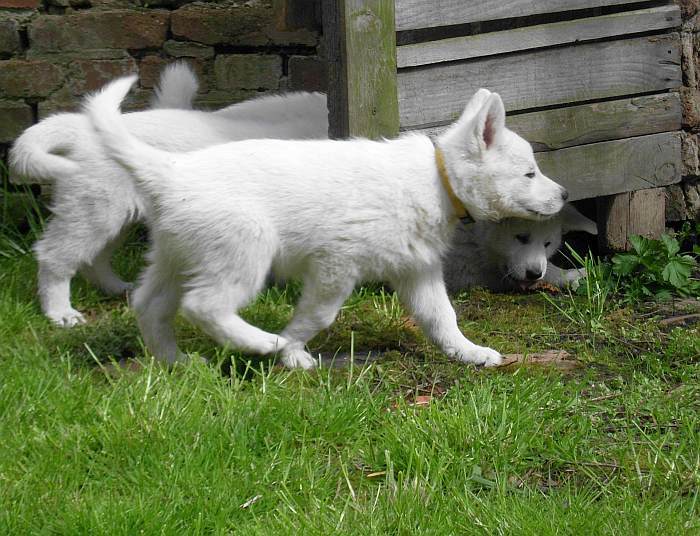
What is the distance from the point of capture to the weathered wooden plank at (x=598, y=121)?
15.4ft

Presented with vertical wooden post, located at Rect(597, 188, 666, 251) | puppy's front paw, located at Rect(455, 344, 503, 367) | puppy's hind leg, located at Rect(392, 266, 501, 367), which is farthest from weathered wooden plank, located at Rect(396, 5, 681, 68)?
puppy's front paw, located at Rect(455, 344, 503, 367)

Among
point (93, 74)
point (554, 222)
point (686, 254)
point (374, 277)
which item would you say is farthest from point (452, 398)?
point (93, 74)

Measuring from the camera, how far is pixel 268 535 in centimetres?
256

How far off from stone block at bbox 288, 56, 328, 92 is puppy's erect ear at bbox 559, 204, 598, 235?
166 centimetres

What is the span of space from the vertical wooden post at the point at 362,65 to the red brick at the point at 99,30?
1679 millimetres

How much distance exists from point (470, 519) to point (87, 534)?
99cm

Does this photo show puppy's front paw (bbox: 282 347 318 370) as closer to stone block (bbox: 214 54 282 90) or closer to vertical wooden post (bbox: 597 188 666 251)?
vertical wooden post (bbox: 597 188 666 251)

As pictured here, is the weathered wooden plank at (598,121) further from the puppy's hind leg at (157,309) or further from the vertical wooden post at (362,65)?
the puppy's hind leg at (157,309)

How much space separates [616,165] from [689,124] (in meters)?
0.48

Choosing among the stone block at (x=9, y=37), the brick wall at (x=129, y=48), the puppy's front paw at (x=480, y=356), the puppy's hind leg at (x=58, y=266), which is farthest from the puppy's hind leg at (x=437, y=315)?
the stone block at (x=9, y=37)

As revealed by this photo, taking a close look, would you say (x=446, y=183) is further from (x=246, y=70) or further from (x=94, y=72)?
(x=94, y=72)

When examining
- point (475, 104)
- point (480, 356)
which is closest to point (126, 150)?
point (475, 104)

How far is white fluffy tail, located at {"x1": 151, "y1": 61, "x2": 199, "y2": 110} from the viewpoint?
5.19 metres

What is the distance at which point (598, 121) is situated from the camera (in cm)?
482
